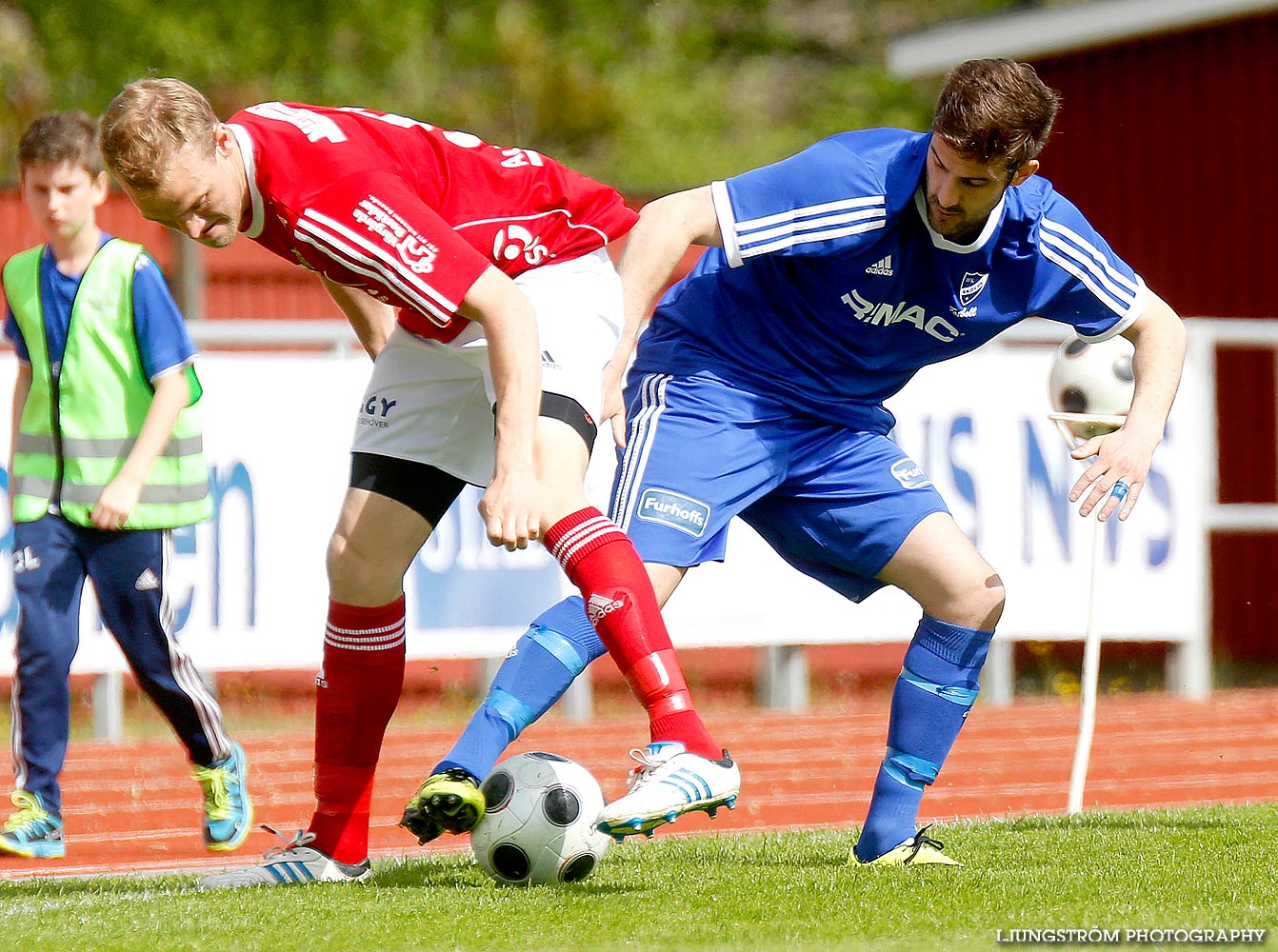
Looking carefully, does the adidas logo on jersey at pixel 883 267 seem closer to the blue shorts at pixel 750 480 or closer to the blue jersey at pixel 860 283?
the blue jersey at pixel 860 283

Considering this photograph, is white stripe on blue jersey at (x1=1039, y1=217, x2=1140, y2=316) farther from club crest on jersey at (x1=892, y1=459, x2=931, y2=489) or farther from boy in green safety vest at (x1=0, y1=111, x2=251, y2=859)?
boy in green safety vest at (x1=0, y1=111, x2=251, y2=859)

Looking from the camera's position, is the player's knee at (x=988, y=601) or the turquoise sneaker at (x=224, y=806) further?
the turquoise sneaker at (x=224, y=806)

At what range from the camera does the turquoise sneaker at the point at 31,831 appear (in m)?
5.52

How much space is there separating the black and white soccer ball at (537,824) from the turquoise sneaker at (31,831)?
5.79 ft

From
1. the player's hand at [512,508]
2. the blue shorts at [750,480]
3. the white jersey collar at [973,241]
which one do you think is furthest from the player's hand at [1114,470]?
the player's hand at [512,508]

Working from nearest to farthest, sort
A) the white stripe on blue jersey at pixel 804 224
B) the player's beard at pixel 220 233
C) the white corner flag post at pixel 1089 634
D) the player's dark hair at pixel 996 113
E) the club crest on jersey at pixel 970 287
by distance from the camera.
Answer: the player's beard at pixel 220 233, the player's dark hair at pixel 996 113, the white stripe on blue jersey at pixel 804 224, the club crest on jersey at pixel 970 287, the white corner flag post at pixel 1089 634

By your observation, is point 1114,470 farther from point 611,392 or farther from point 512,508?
point 512,508

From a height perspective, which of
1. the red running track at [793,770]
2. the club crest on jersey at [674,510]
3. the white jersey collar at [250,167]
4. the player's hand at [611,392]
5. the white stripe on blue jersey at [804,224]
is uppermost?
the white jersey collar at [250,167]

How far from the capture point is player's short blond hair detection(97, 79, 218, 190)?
13.0 ft

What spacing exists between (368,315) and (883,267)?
53.6 inches

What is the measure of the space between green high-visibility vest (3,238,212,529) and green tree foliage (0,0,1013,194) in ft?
46.4

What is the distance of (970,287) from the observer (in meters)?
4.78

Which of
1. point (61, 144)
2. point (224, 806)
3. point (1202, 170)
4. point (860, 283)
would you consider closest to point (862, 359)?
point (860, 283)

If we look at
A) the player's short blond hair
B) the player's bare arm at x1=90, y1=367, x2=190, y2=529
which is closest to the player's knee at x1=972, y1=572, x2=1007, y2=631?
the player's short blond hair
